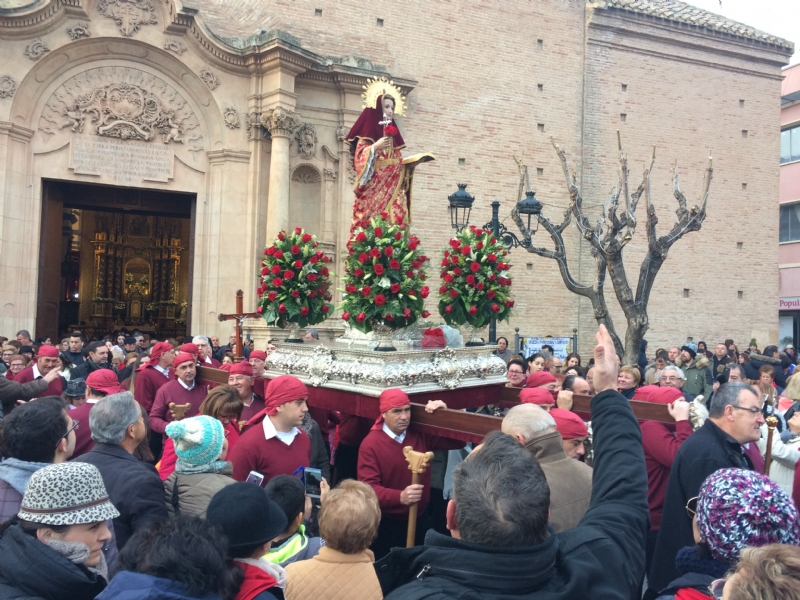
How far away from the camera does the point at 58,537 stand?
8.19ft

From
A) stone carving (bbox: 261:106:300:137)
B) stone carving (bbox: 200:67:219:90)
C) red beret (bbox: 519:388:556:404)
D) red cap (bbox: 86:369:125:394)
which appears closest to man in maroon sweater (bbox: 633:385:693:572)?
red beret (bbox: 519:388:556:404)

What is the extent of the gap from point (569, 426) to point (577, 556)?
206 cm

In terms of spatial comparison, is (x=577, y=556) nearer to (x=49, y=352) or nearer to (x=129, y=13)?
(x=49, y=352)

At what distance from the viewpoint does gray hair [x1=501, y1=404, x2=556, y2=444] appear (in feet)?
11.6

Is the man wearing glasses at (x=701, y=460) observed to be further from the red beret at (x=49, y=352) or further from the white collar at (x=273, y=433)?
the red beret at (x=49, y=352)

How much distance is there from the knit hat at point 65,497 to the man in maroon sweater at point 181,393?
3.87 meters

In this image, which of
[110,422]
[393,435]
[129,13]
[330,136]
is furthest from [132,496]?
[330,136]

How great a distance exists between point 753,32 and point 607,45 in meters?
5.96

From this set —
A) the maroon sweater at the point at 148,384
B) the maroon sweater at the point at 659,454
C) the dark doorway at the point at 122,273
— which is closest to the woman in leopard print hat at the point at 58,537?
the maroon sweater at the point at 659,454

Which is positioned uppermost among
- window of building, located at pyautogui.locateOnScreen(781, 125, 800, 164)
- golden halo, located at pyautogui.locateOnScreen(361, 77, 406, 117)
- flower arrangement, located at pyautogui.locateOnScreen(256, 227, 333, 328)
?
window of building, located at pyautogui.locateOnScreen(781, 125, 800, 164)

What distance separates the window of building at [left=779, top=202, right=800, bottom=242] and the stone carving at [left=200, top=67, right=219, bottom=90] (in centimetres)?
2425

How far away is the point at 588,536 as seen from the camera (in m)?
2.24

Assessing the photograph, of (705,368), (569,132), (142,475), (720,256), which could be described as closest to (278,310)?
(142,475)

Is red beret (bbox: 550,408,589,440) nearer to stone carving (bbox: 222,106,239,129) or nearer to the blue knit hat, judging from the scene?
the blue knit hat
